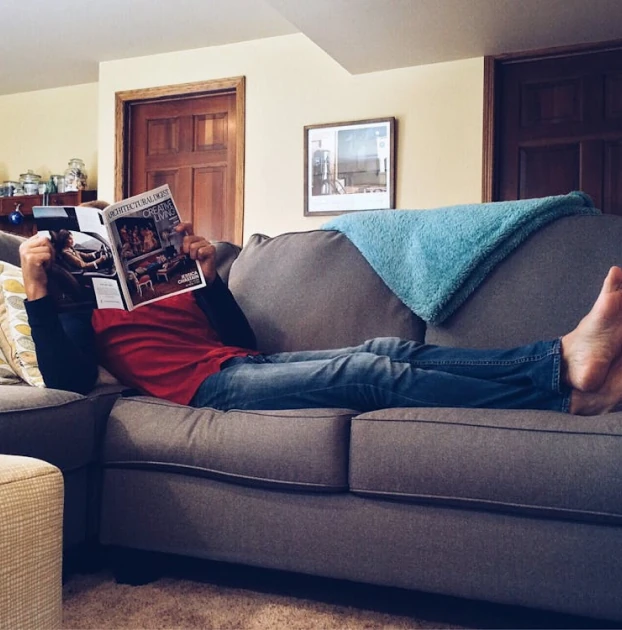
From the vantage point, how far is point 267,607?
4.39 ft

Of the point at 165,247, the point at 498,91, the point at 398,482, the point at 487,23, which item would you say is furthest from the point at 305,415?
the point at 498,91

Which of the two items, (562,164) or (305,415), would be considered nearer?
(305,415)

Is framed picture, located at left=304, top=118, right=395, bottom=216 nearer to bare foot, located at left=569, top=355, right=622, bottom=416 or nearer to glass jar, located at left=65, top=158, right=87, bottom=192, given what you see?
glass jar, located at left=65, top=158, right=87, bottom=192

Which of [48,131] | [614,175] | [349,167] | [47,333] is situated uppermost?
[48,131]

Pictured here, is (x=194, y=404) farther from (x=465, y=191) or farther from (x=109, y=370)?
(x=465, y=191)

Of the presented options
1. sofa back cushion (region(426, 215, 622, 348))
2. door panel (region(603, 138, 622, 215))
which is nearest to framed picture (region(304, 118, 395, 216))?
door panel (region(603, 138, 622, 215))

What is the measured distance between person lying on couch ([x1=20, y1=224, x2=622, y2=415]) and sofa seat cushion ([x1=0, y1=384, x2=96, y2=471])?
0.13 meters

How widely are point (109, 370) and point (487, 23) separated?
2765 mm

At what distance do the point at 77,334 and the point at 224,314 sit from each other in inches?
14.6

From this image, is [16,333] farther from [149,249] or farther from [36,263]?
[149,249]

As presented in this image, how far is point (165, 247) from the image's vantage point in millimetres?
1589

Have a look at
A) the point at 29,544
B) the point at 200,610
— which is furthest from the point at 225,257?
the point at 29,544

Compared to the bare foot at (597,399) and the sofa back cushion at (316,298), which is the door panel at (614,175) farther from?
the bare foot at (597,399)

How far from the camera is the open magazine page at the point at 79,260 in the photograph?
148 cm
